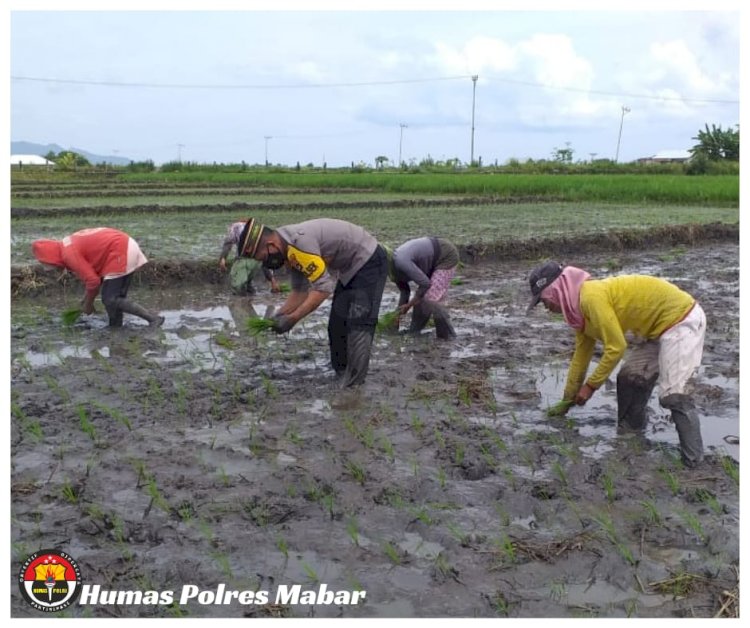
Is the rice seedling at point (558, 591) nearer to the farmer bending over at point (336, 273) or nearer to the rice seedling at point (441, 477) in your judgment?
the rice seedling at point (441, 477)

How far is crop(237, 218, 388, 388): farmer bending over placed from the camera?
5.12 m

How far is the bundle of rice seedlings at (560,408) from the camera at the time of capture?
485 centimetres

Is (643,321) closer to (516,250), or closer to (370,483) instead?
(370,483)

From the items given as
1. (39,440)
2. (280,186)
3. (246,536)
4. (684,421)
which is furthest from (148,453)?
(280,186)

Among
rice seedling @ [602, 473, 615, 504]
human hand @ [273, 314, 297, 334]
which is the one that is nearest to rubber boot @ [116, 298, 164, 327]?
human hand @ [273, 314, 297, 334]

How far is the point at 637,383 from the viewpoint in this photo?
15.3 ft

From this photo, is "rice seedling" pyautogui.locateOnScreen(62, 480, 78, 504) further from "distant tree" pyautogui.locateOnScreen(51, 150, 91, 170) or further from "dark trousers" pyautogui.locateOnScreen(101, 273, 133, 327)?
"distant tree" pyautogui.locateOnScreen(51, 150, 91, 170)

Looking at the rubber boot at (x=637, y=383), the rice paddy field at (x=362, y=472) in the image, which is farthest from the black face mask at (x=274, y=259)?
the rubber boot at (x=637, y=383)

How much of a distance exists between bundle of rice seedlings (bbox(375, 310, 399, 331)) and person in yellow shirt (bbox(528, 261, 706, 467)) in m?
3.09

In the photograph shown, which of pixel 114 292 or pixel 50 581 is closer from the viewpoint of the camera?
pixel 50 581

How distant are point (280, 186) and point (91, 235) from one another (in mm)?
24172

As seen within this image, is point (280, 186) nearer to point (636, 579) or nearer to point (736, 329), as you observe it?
point (736, 329)

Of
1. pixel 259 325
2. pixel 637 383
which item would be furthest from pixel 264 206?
pixel 637 383

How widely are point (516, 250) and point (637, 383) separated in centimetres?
817
